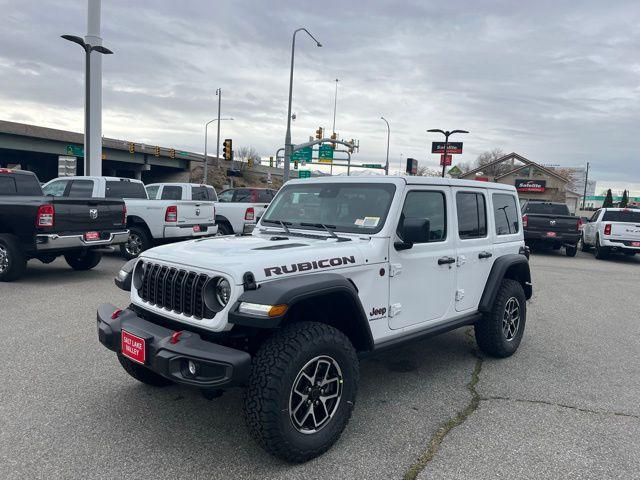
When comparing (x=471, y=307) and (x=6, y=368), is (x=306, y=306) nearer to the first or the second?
(x=471, y=307)

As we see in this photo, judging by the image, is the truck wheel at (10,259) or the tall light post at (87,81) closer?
the truck wheel at (10,259)

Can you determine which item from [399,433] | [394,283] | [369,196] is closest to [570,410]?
[399,433]

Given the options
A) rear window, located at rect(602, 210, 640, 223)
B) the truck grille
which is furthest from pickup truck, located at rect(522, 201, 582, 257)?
the truck grille

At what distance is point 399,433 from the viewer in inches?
139

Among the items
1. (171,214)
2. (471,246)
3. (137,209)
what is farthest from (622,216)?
(137,209)

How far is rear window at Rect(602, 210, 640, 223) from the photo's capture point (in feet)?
→ 52.0

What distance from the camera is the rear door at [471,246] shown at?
15.0 ft

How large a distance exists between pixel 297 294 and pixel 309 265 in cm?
35

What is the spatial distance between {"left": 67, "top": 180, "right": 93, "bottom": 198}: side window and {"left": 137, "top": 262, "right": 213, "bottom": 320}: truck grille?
8319 mm

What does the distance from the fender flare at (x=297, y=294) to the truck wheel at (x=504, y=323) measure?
6.54ft

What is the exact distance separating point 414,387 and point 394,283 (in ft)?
3.69

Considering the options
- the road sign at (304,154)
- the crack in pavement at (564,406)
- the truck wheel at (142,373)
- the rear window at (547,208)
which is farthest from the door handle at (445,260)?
the road sign at (304,154)

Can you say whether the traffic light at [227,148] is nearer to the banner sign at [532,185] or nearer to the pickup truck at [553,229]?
the pickup truck at [553,229]

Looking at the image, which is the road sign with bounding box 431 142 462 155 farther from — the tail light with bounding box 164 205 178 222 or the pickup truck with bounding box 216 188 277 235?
the tail light with bounding box 164 205 178 222
